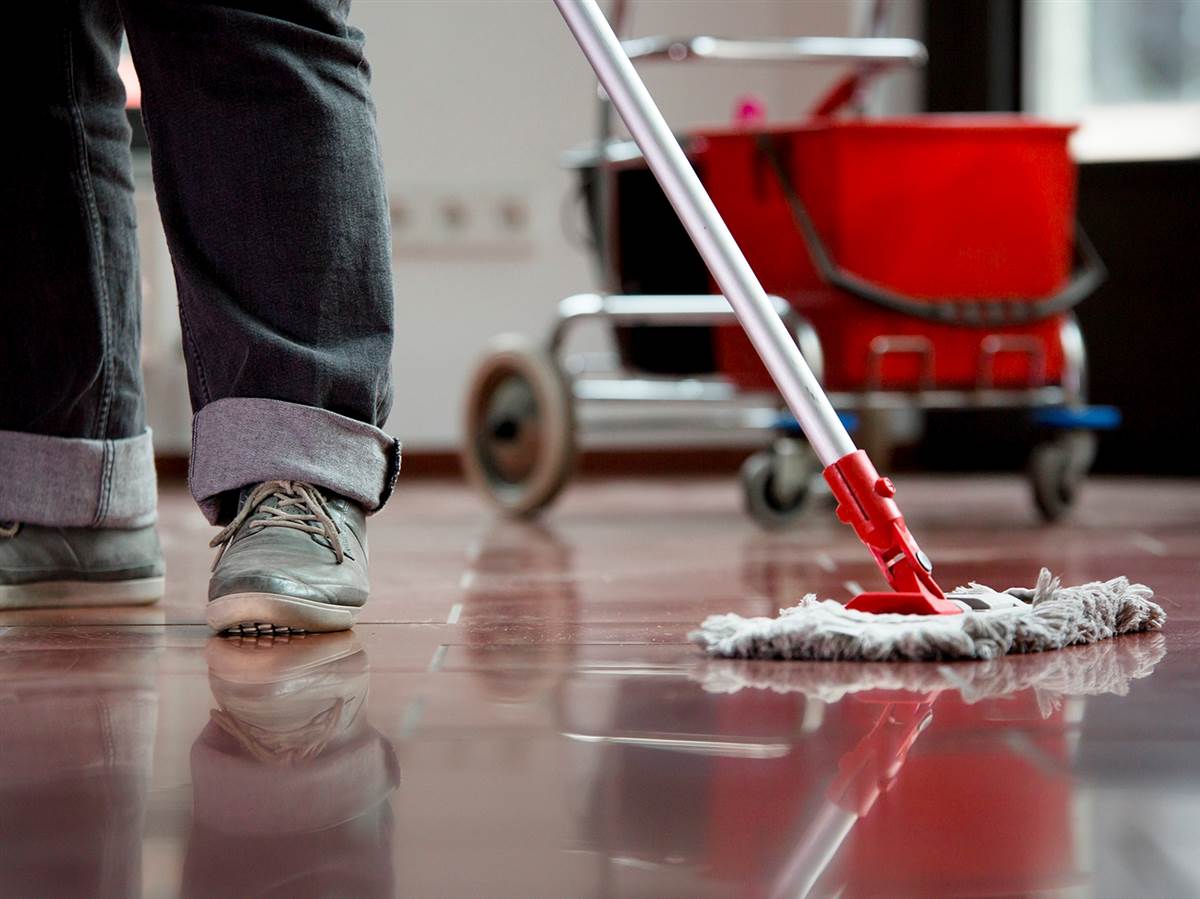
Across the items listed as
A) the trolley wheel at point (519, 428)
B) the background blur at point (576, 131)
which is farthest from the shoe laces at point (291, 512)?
the background blur at point (576, 131)

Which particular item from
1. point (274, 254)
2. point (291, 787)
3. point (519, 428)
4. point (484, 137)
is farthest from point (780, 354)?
point (484, 137)

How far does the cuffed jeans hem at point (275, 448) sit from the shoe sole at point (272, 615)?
79mm

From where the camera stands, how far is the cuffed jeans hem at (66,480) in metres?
1.09

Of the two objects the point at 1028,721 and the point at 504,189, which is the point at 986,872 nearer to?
the point at 1028,721

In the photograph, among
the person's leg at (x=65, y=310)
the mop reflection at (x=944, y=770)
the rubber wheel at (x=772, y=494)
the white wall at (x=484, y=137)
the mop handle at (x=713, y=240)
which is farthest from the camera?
the white wall at (x=484, y=137)

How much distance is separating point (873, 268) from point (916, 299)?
7 cm

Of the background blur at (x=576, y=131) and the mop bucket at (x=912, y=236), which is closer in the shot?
the mop bucket at (x=912, y=236)

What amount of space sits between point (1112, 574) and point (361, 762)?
0.86 m

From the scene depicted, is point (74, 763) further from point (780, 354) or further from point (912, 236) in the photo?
point (912, 236)

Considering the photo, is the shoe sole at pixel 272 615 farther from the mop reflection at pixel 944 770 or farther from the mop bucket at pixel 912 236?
the mop bucket at pixel 912 236

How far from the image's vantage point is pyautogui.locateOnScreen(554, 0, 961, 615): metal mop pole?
2.75 ft

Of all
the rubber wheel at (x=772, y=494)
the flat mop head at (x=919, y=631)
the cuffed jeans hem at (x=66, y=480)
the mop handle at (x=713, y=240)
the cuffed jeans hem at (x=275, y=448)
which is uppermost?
the mop handle at (x=713, y=240)

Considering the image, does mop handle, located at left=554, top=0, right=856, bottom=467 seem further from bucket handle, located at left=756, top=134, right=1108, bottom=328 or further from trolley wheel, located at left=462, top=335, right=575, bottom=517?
trolley wheel, located at left=462, top=335, right=575, bottom=517

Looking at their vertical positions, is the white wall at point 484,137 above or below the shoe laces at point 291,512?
above
